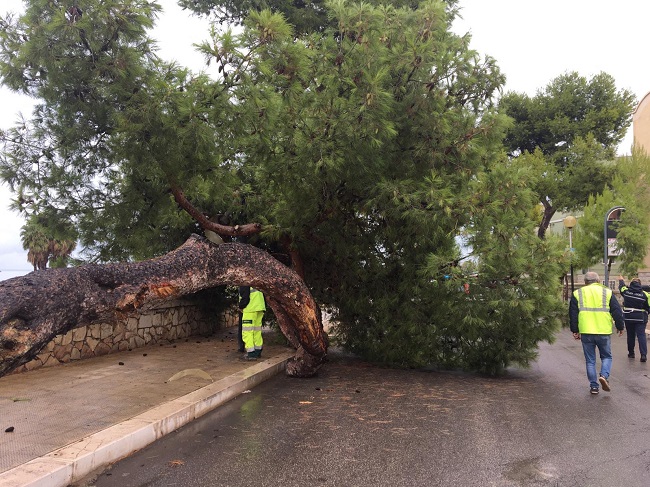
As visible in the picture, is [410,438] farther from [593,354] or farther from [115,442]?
[593,354]

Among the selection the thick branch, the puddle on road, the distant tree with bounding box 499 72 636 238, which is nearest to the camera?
the puddle on road

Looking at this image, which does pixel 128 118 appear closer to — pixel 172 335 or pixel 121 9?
pixel 121 9

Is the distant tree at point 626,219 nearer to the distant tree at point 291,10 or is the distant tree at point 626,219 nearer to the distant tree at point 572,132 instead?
the distant tree at point 572,132

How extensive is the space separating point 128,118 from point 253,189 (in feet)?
10.8

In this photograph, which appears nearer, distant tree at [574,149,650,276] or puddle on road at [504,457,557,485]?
puddle on road at [504,457,557,485]

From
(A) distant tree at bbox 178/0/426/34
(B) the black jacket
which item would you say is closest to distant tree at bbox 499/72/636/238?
(B) the black jacket

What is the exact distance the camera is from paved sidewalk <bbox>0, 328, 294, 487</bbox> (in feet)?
14.4

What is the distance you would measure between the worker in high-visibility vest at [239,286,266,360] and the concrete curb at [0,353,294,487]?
81.4 inches

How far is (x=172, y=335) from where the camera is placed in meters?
12.1

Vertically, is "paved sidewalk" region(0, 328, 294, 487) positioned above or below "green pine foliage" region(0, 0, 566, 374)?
below

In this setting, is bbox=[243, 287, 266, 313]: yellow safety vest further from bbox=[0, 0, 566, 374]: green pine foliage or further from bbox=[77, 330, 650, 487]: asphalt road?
bbox=[77, 330, 650, 487]: asphalt road

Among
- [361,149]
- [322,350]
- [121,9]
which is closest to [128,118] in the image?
[121,9]

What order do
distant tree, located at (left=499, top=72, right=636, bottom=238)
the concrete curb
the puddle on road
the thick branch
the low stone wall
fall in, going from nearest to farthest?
1. the concrete curb
2. the puddle on road
3. the low stone wall
4. the thick branch
5. distant tree, located at (left=499, top=72, right=636, bottom=238)

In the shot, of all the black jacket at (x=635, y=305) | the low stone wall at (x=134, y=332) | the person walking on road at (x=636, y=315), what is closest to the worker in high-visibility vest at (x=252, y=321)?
the low stone wall at (x=134, y=332)
